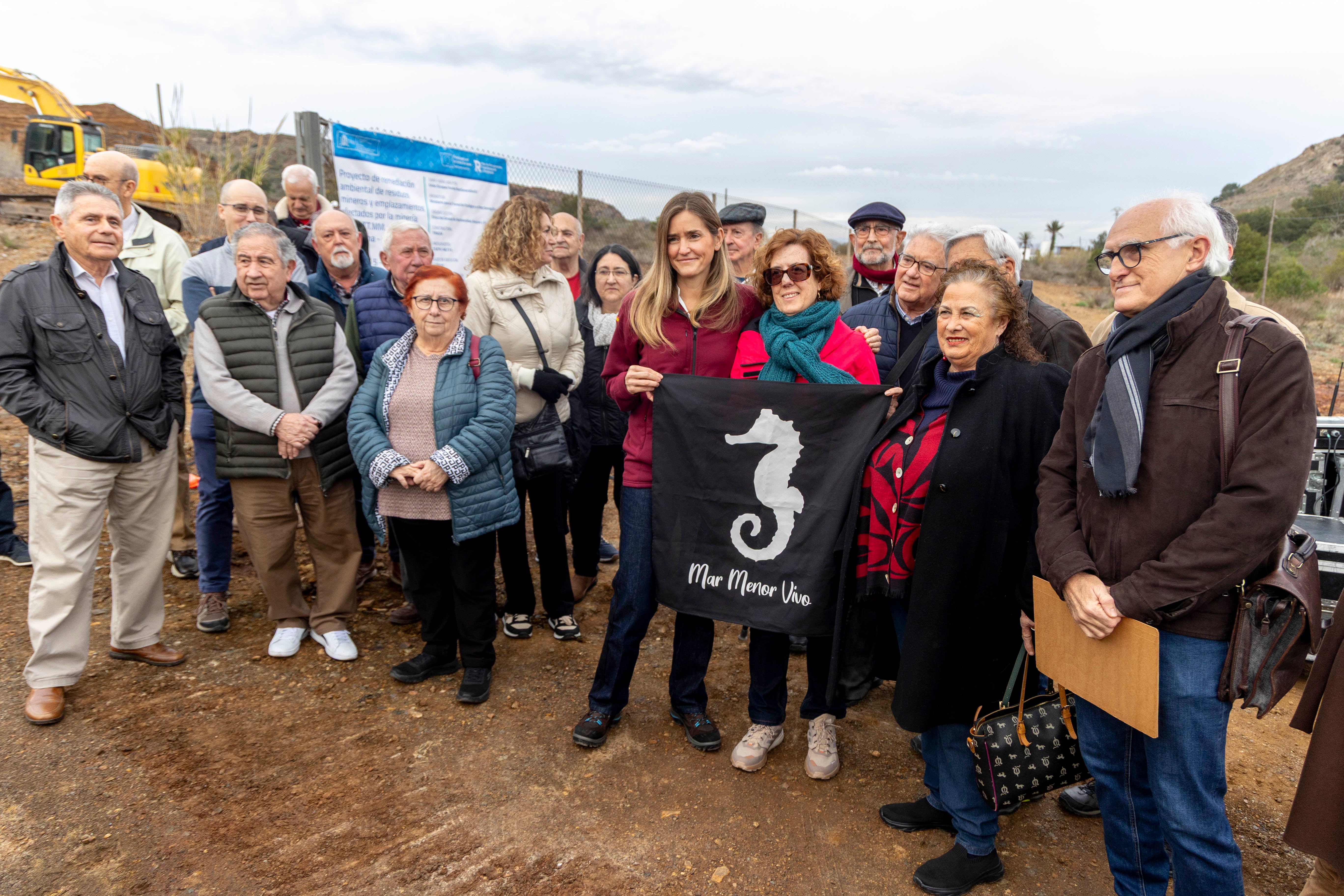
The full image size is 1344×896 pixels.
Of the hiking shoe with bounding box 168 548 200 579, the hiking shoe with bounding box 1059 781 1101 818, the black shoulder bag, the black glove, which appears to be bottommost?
the hiking shoe with bounding box 1059 781 1101 818

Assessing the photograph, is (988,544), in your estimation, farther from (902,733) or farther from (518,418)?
(518,418)

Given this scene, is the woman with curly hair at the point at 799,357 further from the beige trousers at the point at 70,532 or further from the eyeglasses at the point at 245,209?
the eyeglasses at the point at 245,209

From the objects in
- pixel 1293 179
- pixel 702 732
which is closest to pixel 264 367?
pixel 702 732

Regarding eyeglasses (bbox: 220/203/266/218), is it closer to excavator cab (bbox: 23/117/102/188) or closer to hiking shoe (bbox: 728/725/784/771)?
hiking shoe (bbox: 728/725/784/771)

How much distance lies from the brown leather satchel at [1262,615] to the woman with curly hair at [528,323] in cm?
302

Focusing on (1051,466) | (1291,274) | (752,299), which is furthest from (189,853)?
(1291,274)

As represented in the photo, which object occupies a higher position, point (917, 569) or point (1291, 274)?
point (1291, 274)

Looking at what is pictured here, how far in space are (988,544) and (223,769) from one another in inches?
127

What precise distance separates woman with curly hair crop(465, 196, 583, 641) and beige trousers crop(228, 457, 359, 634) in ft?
2.89

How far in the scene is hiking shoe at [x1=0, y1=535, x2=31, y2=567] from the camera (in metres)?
5.15

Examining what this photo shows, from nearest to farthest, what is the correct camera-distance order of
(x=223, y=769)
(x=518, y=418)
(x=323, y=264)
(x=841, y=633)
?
1. (x=841, y=633)
2. (x=223, y=769)
3. (x=518, y=418)
4. (x=323, y=264)

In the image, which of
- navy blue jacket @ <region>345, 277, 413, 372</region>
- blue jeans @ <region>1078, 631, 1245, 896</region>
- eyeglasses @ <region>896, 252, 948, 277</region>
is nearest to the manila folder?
blue jeans @ <region>1078, 631, 1245, 896</region>

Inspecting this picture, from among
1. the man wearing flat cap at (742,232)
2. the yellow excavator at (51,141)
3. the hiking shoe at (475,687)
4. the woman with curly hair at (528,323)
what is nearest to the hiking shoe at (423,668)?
the hiking shoe at (475,687)

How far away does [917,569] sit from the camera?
8.58 feet
